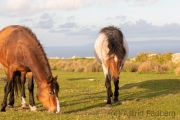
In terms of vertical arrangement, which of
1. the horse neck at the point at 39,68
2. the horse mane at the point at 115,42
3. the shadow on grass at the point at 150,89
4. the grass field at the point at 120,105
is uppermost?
the horse mane at the point at 115,42

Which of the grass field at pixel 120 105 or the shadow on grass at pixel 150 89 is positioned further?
the shadow on grass at pixel 150 89

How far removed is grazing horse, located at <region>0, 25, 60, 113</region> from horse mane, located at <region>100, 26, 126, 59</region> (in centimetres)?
298

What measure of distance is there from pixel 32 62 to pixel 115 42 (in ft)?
11.7

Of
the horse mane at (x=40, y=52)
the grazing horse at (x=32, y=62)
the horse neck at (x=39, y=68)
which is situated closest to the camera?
the grazing horse at (x=32, y=62)

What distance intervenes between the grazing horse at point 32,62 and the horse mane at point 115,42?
2984 mm

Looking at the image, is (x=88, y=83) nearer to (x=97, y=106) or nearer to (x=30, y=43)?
(x=97, y=106)

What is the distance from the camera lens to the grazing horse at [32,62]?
9.31 meters

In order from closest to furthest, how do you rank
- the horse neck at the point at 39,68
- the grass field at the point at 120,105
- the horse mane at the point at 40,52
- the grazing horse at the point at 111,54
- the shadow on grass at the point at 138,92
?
the grass field at the point at 120,105 → the horse neck at the point at 39,68 → the horse mane at the point at 40,52 → the grazing horse at the point at 111,54 → the shadow on grass at the point at 138,92

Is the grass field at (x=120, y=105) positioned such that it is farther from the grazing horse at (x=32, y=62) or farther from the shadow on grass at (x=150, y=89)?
the grazing horse at (x=32, y=62)

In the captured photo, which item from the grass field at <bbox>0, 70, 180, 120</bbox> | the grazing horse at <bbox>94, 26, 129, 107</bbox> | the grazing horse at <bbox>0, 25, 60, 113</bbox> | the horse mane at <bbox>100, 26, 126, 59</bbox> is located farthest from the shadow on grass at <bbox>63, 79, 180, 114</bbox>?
the grazing horse at <bbox>0, 25, 60, 113</bbox>

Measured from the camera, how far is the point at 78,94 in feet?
51.8

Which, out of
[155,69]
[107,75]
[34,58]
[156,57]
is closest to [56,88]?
[34,58]

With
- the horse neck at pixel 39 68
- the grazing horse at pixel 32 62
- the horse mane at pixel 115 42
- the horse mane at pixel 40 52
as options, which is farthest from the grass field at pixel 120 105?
the horse mane at pixel 115 42

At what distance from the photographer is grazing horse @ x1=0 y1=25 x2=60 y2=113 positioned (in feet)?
30.5
